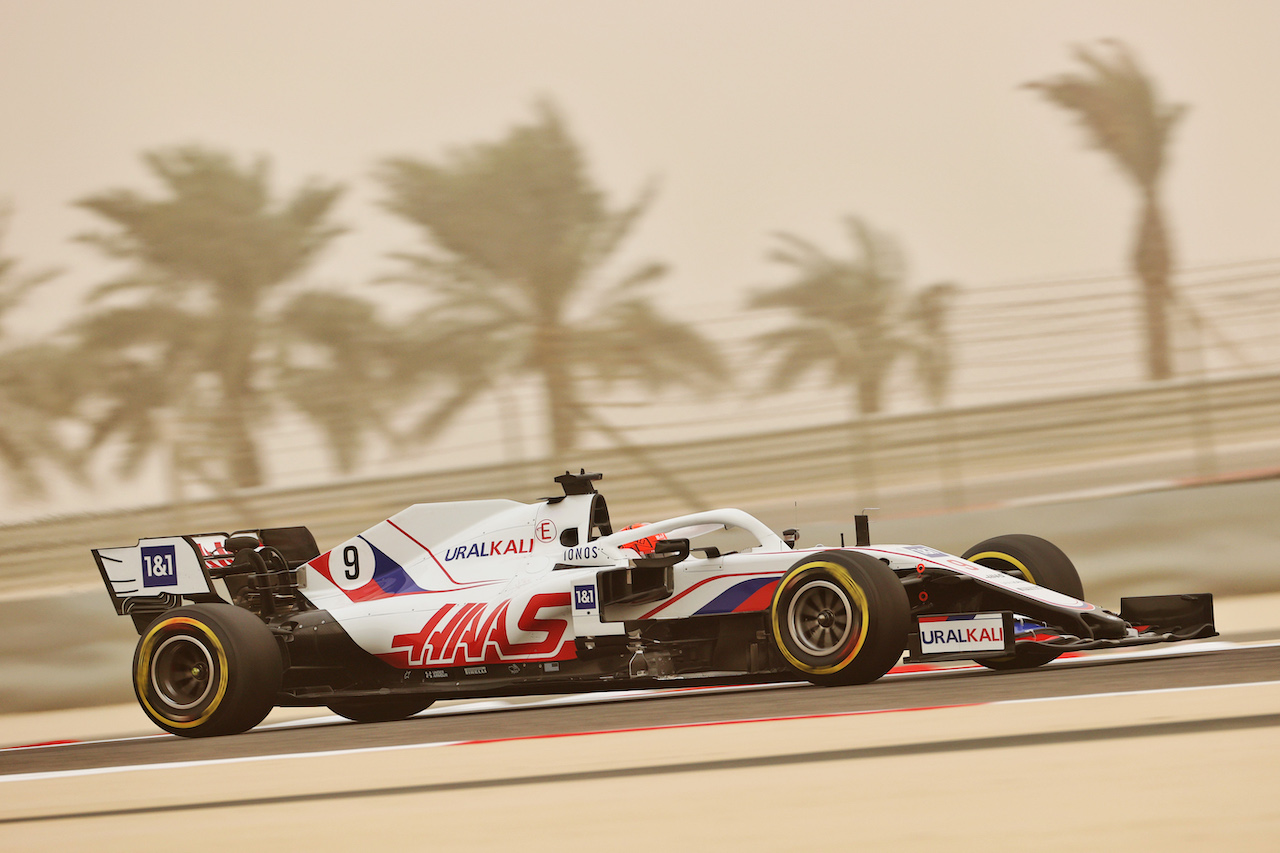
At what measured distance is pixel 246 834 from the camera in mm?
4559

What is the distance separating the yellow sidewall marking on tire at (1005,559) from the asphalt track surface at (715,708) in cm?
51

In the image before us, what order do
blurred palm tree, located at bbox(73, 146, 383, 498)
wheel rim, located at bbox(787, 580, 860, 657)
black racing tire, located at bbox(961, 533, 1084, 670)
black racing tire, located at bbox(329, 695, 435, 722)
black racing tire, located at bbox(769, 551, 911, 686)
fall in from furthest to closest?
blurred palm tree, located at bbox(73, 146, 383, 498) → black racing tire, located at bbox(329, 695, 435, 722) → black racing tire, located at bbox(961, 533, 1084, 670) → wheel rim, located at bbox(787, 580, 860, 657) → black racing tire, located at bbox(769, 551, 911, 686)

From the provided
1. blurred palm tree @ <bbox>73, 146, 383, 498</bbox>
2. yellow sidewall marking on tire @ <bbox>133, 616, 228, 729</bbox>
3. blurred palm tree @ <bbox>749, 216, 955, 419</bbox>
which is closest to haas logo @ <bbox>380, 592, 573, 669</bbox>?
yellow sidewall marking on tire @ <bbox>133, 616, 228, 729</bbox>

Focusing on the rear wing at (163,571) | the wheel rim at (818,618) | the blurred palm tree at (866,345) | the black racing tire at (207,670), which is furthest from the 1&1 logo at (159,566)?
the blurred palm tree at (866,345)

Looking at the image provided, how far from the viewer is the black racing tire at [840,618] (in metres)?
7.07

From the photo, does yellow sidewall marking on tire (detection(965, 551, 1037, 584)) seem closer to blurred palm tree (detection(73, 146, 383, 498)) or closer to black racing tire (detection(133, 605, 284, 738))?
black racing tire (detection(133, 605, 284, 738))

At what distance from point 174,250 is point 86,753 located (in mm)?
19214

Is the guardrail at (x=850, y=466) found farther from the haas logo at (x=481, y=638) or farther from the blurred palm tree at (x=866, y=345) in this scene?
the haas logo at (x=481, y=638)

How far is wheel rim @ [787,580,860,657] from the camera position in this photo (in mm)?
7266

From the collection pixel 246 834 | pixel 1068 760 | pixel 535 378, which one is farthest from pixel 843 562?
pixel 535 378

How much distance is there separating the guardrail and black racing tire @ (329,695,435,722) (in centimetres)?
453

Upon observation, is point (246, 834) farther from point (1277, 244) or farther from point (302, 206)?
point (1277, 244)

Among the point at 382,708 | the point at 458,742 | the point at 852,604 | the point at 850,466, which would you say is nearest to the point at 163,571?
the point at 382,708

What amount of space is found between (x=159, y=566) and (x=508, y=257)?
15.7m
